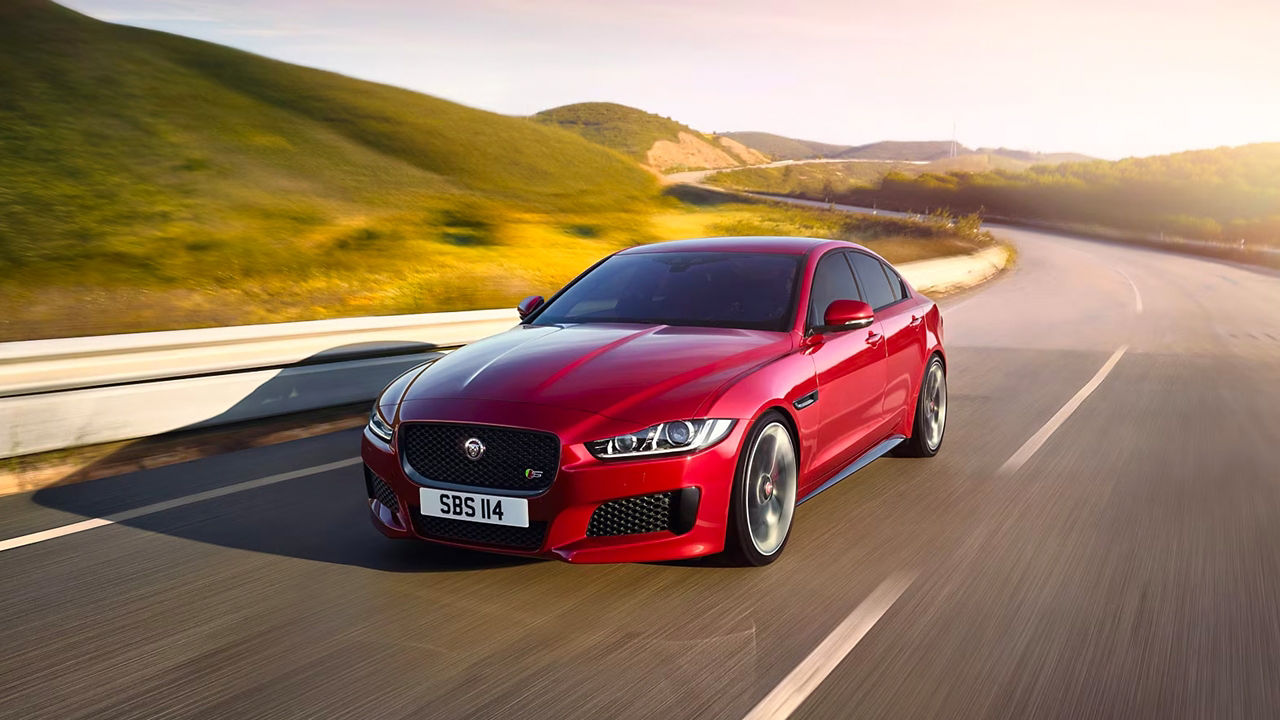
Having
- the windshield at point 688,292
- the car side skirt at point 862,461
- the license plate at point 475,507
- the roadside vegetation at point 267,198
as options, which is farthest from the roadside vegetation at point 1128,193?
the license plate at point 475,507

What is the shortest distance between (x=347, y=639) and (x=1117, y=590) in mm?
3207

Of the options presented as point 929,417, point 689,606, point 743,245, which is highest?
point 743,245

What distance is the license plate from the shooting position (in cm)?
446

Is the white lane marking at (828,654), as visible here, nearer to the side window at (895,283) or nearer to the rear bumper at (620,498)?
the rear bumper at (620,498)

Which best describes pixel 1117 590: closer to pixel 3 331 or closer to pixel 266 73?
pixel 3 331

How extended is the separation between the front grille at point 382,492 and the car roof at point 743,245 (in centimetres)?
238

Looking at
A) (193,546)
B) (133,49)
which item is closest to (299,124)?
(133,49)

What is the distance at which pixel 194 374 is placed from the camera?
7793 millimetres

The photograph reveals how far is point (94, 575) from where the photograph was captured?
4828mm

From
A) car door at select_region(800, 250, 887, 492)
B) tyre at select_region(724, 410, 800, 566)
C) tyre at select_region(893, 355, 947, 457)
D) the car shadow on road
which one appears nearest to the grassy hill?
the car shadow on road

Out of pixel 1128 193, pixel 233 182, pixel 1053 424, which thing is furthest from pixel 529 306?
pixel 1128 193

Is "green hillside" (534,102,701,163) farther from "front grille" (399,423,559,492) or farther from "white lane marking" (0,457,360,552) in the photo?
"front grille" (399,423,559,492)

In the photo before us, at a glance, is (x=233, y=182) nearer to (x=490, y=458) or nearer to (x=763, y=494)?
(x=490, y=458)

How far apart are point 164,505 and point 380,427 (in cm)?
185
